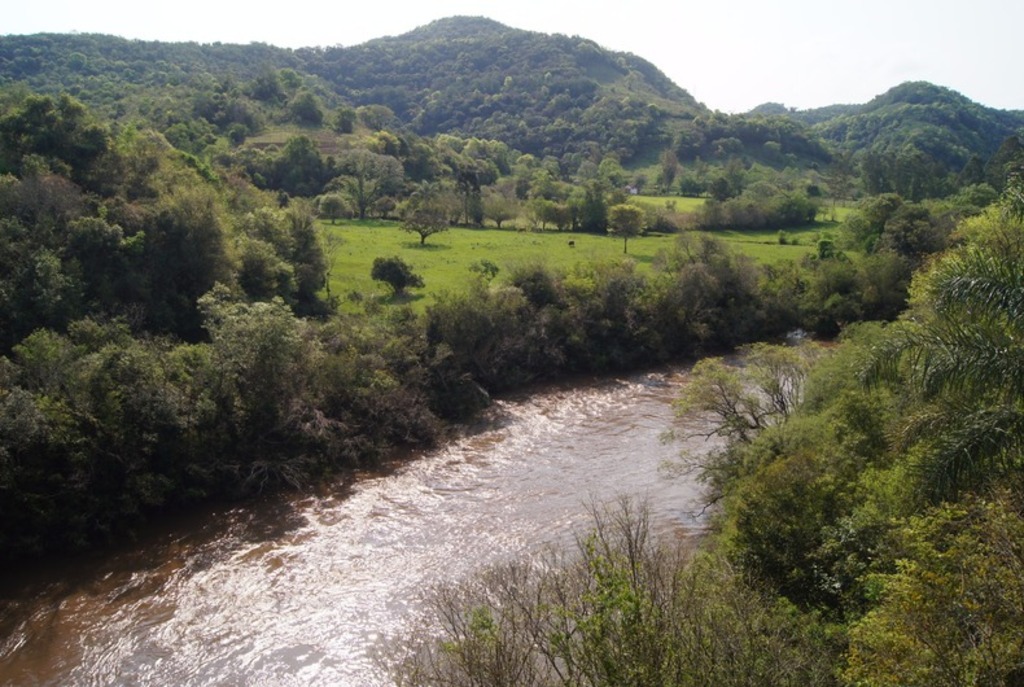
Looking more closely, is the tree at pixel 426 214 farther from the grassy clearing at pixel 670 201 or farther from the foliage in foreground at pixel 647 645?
the foliage in foreground at pixel 647 645

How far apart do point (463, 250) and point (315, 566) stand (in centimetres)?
3952

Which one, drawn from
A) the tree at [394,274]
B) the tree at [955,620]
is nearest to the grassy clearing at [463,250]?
the tree at [394,274]

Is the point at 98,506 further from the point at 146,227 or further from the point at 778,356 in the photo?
the point at 778,356

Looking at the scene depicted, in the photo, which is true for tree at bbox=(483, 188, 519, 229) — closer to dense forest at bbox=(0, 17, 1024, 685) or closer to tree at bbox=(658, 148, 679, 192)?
dense forest at bbox=(0, 17, 1024, 685)

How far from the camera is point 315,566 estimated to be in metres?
23.5

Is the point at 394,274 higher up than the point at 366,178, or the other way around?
the point at 366,178

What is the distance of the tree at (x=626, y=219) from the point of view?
6619 centimetres

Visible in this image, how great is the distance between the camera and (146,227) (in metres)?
35.5

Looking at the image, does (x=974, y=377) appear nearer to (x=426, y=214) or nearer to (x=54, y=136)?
(x=54, y=136)

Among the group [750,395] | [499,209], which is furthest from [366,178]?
[750,395]

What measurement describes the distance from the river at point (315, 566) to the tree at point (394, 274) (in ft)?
52.2

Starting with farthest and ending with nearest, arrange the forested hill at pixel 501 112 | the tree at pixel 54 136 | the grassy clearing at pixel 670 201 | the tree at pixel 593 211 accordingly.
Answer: the forested hill at pixel 501 112
the grassy clearing at pixel 670 201
the tree at pixel 593 211
the tree at pixel 54 136

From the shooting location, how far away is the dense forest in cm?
1052

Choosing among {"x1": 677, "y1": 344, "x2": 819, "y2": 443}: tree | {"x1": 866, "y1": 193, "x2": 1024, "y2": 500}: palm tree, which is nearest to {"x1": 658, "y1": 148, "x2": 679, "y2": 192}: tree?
{"x1": 677, "y1": 344, "x2": 819, "y2": 443}: tree
